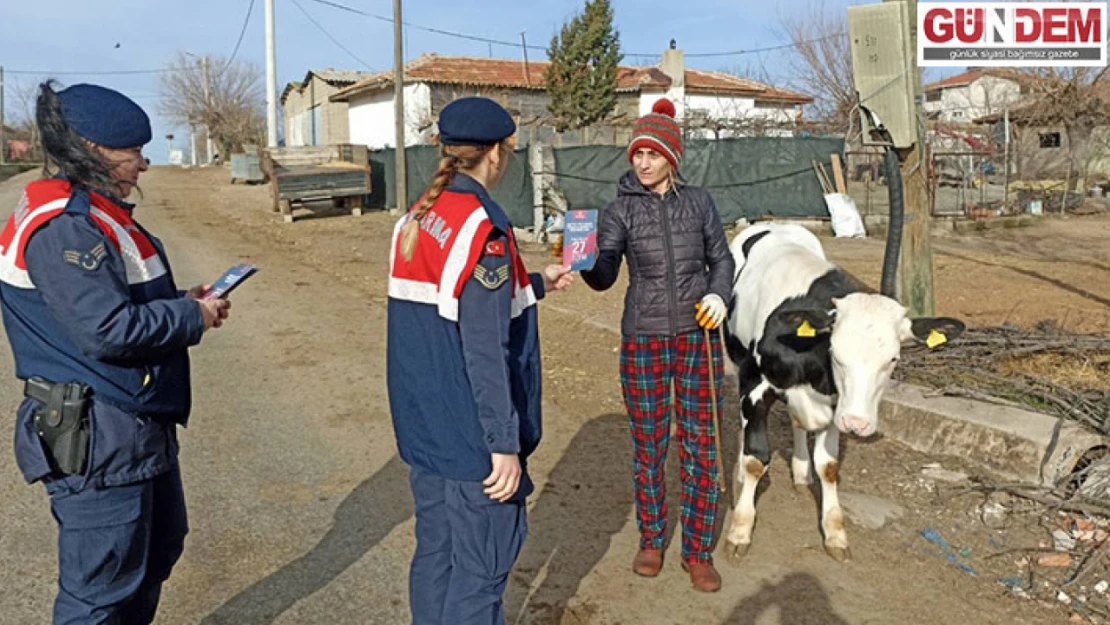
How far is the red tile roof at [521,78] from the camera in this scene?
32000 millimetres

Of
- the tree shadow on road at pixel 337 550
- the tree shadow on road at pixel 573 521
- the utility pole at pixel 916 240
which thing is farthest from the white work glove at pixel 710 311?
the utility pole at pixel 916 240

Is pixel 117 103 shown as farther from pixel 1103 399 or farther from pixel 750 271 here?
pixel 1103 399

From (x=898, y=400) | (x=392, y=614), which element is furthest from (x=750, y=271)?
(x=392, y=614)

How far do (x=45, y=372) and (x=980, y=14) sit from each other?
6998 millimetres

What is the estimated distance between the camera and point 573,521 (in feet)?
14.5

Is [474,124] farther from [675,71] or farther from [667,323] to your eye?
[675,71]

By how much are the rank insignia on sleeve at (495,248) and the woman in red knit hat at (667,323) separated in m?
1.35

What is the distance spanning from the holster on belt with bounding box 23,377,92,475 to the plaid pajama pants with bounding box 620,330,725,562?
2108mm

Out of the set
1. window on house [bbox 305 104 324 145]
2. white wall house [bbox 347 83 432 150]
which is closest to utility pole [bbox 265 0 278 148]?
white wall house [bbox 347 83 432 150]

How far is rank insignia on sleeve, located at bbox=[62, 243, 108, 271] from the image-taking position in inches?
88.4

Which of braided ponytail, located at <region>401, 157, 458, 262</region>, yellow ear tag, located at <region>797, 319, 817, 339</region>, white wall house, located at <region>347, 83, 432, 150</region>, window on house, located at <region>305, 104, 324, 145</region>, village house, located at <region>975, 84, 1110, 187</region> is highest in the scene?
window on house, located at <region>305, 104, 324, 145</region>

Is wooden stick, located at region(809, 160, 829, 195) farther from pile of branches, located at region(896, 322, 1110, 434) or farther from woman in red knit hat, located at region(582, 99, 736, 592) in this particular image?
woman in red knit hat, located at region(582, 99, 736, 592)

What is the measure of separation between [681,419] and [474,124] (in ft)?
5.99

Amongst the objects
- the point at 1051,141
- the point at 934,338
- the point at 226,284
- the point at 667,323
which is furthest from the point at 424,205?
the point at 1051,141
